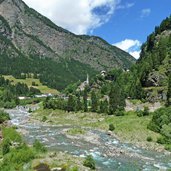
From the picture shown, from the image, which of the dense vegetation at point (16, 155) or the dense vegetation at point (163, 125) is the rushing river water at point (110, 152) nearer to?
the dense vegetation at point (163, 125)

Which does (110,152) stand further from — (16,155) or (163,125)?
(163,125)

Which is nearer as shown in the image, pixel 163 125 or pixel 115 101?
pixel 163 125

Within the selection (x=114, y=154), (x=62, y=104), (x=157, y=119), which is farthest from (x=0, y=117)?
(x=114, y=154)

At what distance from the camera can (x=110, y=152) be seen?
247 feet

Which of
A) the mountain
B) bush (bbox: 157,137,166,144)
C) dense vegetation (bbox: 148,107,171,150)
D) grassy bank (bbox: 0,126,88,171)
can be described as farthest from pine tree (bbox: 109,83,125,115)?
grassy bank (bbox: 0,126,88,171)

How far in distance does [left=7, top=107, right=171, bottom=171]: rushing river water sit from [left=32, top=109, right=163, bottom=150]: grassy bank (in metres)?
4.16

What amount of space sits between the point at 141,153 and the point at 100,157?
10111 millimetres

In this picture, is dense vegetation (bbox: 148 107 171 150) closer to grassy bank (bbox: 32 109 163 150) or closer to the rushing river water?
grassy bank (bbox: 32 109 163 150)

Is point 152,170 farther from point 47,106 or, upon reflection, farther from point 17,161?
point 47,106

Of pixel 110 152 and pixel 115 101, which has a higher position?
pixel 115 101

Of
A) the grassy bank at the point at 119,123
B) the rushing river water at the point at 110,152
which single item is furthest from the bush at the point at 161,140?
the rushing river water at the point at 110,152

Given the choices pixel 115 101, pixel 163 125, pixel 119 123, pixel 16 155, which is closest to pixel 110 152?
pixel 16 155

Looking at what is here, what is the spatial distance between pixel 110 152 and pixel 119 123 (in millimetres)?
36833

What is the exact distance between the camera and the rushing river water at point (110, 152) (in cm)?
6438
